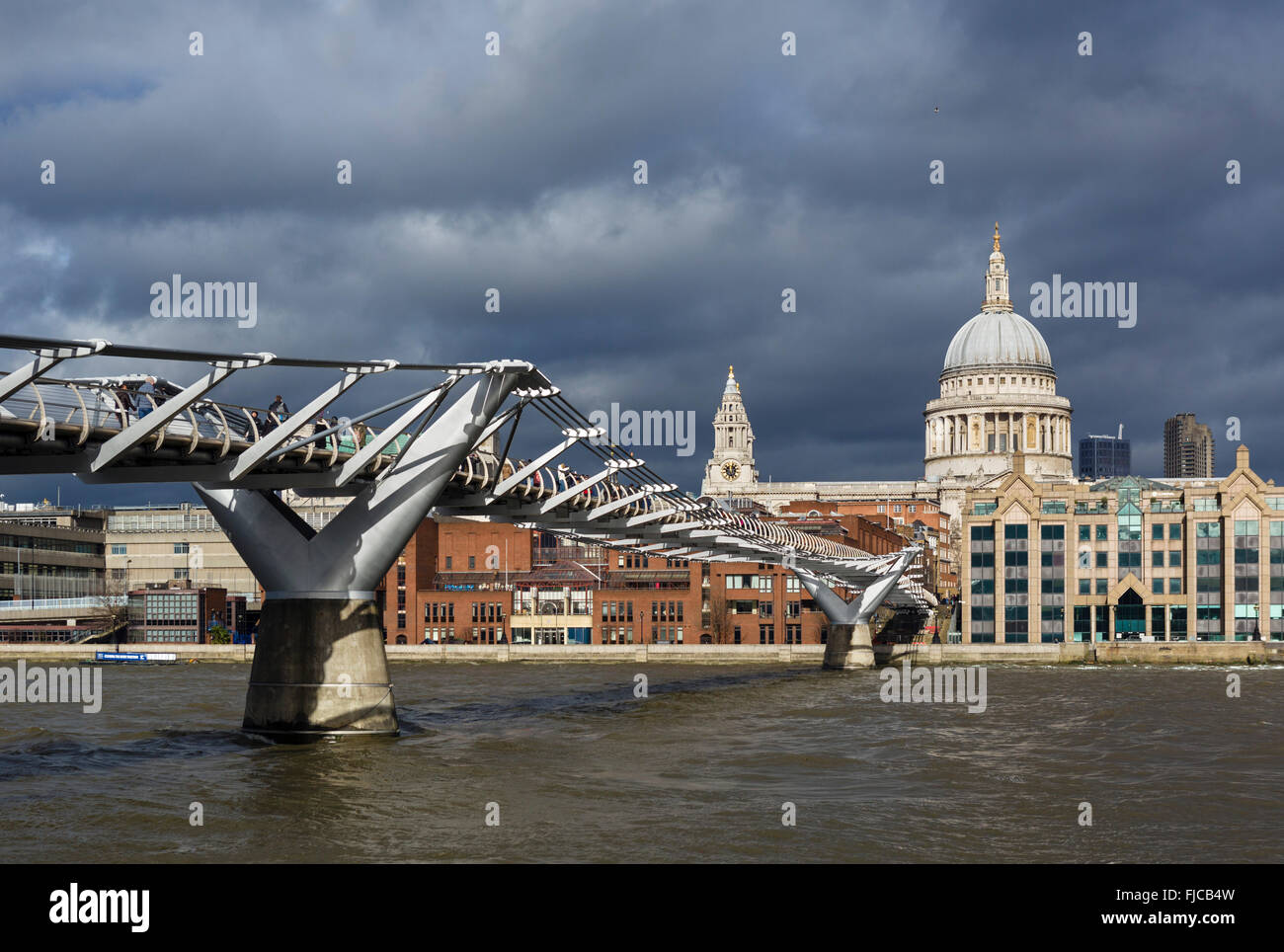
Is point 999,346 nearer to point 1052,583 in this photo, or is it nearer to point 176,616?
point 1052,583

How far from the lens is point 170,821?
85.2ft

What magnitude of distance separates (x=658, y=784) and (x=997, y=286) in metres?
172

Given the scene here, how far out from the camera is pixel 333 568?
35.8 m

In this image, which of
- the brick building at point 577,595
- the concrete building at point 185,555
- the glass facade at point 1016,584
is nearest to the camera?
the glass facade at point 1016,584

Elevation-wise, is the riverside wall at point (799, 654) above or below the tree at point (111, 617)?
below

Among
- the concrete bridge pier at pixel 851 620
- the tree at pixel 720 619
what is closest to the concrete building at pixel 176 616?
the tree at pixel 720 619

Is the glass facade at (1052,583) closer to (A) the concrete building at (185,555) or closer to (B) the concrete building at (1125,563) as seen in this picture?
(B) the concrete building at (1125,563)

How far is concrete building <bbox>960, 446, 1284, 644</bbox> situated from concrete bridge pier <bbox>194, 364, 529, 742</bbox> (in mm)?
69764

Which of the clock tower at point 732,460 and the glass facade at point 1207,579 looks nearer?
the glass facade at point 1207,579

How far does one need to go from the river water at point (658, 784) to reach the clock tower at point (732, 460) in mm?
133420

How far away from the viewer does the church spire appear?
634ft

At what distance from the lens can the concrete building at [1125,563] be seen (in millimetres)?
95625

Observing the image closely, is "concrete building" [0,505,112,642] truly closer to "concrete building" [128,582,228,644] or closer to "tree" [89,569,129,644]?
"tree" [89,569,129,644]
